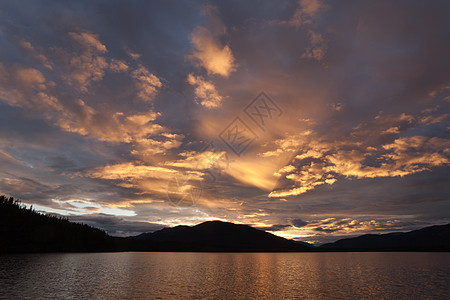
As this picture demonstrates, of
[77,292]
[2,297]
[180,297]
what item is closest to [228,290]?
[180,297]

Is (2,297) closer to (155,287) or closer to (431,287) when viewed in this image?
(155,287)

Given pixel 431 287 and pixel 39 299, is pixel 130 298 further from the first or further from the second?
pixel 431 287

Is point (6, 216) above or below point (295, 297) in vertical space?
above

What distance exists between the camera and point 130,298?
53500 millimetres

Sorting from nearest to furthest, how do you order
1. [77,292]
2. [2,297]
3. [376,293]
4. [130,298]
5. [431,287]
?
[2,297] < [130,298] < [77,292] < [376,293] < [431,287]

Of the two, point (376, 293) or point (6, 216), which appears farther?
point (6, 216)

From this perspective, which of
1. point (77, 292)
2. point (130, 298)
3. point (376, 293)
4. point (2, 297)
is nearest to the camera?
point (2, 297)

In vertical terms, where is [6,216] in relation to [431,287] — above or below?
above

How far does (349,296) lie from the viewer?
60.3 meters

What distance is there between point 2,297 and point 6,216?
191m

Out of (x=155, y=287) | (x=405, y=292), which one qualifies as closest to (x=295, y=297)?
(x=405, y=292)

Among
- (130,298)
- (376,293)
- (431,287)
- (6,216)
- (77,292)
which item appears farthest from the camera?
(6,216)

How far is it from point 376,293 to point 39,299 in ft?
226

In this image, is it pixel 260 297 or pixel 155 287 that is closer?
pixel 260 297
